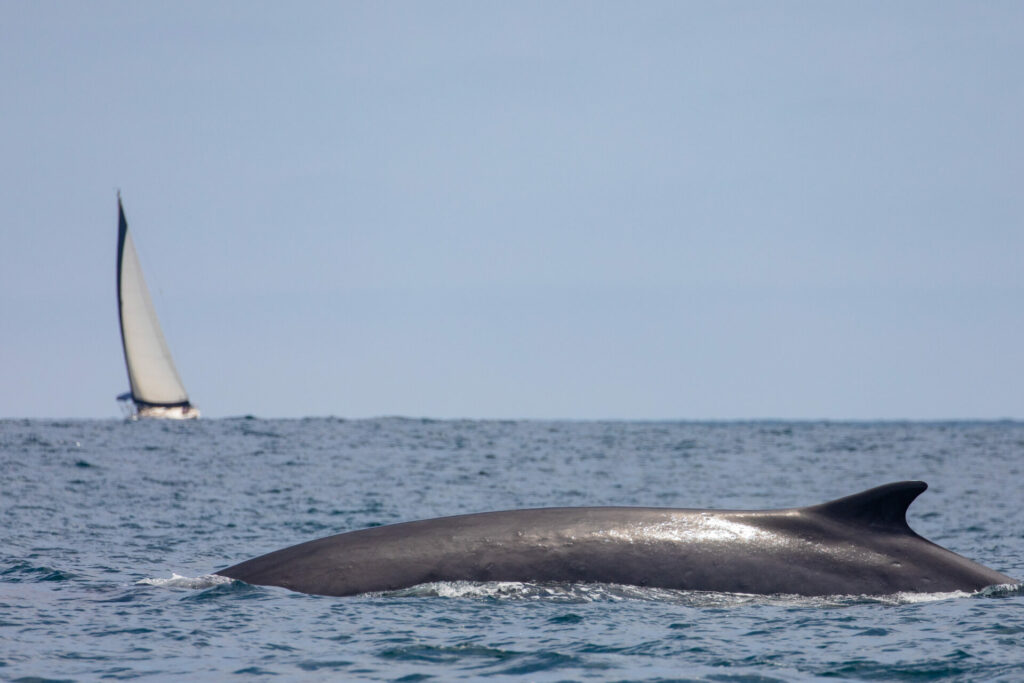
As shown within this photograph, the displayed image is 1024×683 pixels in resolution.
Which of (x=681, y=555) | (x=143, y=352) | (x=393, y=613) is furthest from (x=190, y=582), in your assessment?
(x=143, y=352)

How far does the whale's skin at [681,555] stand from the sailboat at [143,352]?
74.2 metres

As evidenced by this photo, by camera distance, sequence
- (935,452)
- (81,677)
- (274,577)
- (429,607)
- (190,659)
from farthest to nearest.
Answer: (935,452) → (274,577) → (429,607) → (190,659) → (81,677)

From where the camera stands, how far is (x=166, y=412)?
88062 millimetres

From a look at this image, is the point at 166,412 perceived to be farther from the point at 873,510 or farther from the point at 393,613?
the point at 873,510

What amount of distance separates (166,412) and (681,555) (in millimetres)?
81973

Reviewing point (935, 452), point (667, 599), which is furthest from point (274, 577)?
point (935, 452)

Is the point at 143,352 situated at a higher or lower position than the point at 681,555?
higher

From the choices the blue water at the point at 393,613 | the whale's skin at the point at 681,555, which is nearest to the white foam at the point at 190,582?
the blue water at the point at 393,613

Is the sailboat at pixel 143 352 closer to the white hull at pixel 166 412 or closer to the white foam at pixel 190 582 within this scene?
the white hull at pixel 166 412

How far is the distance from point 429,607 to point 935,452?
57118 millimetres

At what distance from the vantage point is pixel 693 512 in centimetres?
1132

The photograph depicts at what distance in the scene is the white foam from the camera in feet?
38.1

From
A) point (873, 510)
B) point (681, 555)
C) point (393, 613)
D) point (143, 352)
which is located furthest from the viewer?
point (143, 352)

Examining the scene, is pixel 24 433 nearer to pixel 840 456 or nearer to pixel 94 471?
pixel 94 471
